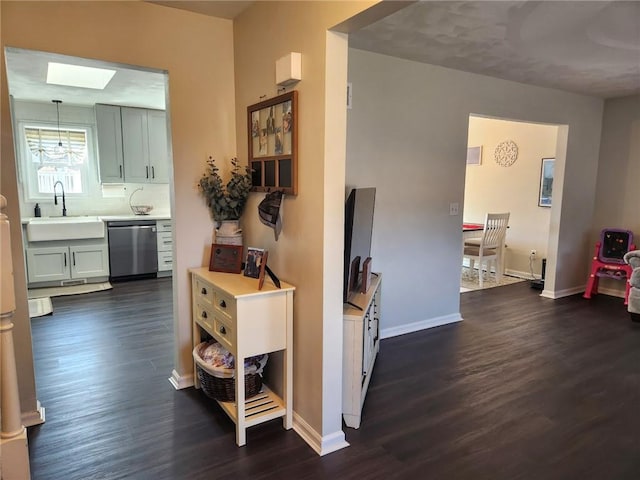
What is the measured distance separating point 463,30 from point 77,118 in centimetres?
519

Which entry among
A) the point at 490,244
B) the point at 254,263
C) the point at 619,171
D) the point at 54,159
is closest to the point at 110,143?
the point at 54,159

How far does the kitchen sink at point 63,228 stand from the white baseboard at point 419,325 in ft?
13.1

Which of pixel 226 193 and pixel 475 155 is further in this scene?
pixel 475 155

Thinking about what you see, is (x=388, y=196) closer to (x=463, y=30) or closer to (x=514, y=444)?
(x=463, y=30)

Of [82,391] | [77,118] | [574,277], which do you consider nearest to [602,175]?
[574,277]

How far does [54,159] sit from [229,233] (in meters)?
4.31

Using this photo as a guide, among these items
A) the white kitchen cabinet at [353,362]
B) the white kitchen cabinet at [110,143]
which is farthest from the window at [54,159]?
the white kitchen cabinet at [353,362]

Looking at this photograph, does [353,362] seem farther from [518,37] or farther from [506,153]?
[506,153]

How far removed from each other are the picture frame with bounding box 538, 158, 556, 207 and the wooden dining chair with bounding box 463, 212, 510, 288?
681mm

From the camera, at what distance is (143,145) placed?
5.87 m

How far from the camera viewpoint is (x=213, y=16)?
2643 millimetres

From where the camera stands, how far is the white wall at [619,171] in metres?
5.02

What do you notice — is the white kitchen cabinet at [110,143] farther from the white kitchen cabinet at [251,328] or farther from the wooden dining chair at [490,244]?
the wooden dining chair at [490,244]

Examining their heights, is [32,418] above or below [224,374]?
below
